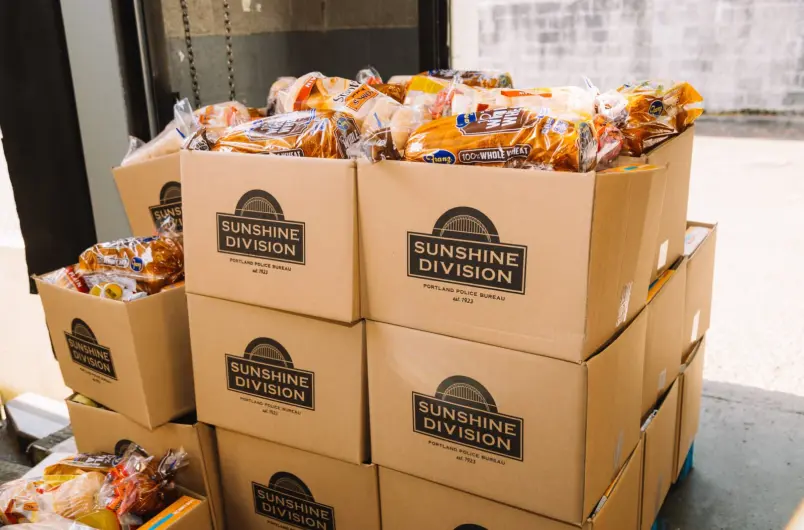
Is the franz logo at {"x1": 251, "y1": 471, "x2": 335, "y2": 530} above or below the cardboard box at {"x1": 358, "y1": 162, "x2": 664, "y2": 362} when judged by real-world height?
below

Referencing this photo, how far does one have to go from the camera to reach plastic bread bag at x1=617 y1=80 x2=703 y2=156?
131 cm

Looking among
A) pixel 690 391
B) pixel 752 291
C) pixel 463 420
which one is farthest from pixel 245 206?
pixel 752 291

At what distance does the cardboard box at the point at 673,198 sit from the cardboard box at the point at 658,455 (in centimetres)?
32

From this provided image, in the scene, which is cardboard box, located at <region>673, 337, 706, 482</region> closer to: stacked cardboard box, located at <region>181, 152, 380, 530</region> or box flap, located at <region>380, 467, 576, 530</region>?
box flap, located at <region>380, 467, 576, 530</region>

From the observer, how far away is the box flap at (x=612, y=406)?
3.42ft

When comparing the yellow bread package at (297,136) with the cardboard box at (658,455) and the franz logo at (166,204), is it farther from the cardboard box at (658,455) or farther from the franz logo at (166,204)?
the cardboard box at (658,455)

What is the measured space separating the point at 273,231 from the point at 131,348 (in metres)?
0.42

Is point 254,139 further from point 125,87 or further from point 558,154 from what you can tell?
point 125,87

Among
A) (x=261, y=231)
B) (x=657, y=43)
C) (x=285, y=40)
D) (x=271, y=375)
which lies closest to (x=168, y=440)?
→ (x=271, y=375)

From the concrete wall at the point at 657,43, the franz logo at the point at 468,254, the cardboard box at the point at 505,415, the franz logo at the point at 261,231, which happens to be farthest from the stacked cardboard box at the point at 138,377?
the concrete wall at the point at 657,43

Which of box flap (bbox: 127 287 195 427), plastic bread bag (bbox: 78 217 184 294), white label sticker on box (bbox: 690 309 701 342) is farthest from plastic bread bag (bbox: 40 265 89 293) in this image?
white label sticker on box (bbox: 690 309 701 342)

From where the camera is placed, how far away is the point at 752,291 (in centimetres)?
314

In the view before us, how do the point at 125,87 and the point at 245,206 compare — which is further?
the point at 125,87

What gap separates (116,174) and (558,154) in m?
1.14
